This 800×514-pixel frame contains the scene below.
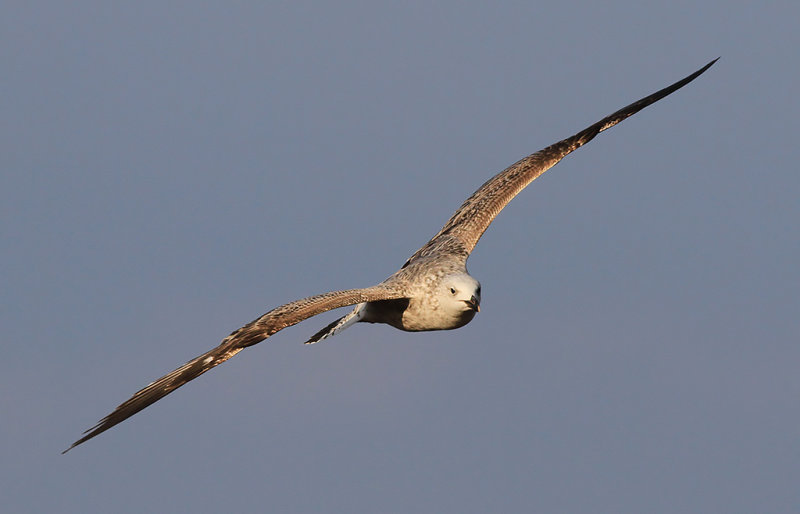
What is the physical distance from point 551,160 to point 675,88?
324 centimetres

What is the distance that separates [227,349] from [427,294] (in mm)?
3707

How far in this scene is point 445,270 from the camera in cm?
1917

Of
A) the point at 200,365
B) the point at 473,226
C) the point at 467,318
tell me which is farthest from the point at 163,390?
the point at 473,226

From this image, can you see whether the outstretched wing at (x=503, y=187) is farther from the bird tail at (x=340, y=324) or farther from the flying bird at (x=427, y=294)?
the bird tail at (x=340, y=324)

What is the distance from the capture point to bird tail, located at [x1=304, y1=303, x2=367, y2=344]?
67.0 ft

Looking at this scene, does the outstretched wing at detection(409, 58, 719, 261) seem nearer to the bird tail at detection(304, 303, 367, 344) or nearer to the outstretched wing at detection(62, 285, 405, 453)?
the bird tail at detection(304, 303, 367, 344)

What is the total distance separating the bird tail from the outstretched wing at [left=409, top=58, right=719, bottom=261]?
1492 mm

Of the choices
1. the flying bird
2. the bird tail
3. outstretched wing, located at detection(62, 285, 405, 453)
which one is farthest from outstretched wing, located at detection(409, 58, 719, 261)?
outstretched wing, located at detection(62, 285, 405, 453)

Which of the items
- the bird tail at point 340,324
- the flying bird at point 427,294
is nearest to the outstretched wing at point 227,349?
the flying bird at point 427,294

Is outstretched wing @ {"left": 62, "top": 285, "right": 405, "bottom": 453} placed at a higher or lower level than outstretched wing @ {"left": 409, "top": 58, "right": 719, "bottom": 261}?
lower

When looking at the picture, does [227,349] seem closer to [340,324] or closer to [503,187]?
[340,324]

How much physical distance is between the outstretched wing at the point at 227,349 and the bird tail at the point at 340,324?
2.57 m

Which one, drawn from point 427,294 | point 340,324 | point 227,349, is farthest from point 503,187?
point 227,349

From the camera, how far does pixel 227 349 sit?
54.2 feet
